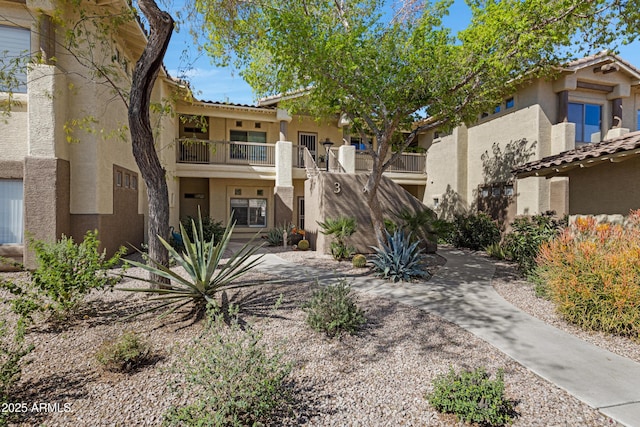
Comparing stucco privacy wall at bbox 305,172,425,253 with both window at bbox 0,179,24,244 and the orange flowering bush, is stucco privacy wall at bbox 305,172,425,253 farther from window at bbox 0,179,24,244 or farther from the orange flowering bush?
window at bbox 0,179,24,244

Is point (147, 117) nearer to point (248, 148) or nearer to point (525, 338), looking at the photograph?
point (525, 338)

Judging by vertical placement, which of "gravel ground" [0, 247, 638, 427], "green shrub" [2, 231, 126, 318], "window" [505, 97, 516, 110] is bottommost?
"gravel ground" [0, 247, 638, 427]

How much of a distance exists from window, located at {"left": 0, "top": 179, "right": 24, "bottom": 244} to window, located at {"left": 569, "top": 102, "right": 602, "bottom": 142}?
62.0ft

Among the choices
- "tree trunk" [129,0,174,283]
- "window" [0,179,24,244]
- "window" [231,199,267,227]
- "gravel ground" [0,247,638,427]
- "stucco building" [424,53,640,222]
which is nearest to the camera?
"gravel ground" [0,247,638,427]

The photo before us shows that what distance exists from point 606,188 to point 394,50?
6.19m

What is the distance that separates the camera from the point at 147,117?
6.50 metres

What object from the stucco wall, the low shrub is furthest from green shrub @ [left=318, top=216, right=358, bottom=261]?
the stucco wall

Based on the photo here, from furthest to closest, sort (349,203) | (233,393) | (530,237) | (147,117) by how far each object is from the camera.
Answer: (349,203) < (530,237) < (147,117) < (233,393)

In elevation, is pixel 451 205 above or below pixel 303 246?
above

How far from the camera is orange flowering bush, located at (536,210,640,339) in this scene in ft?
17.2

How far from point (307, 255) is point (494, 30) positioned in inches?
340

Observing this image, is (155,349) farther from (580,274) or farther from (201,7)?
(201,7)

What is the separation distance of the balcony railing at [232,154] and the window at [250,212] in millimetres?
2526

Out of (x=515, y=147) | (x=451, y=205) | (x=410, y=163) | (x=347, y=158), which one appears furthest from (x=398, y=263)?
(x=410, y=163)
